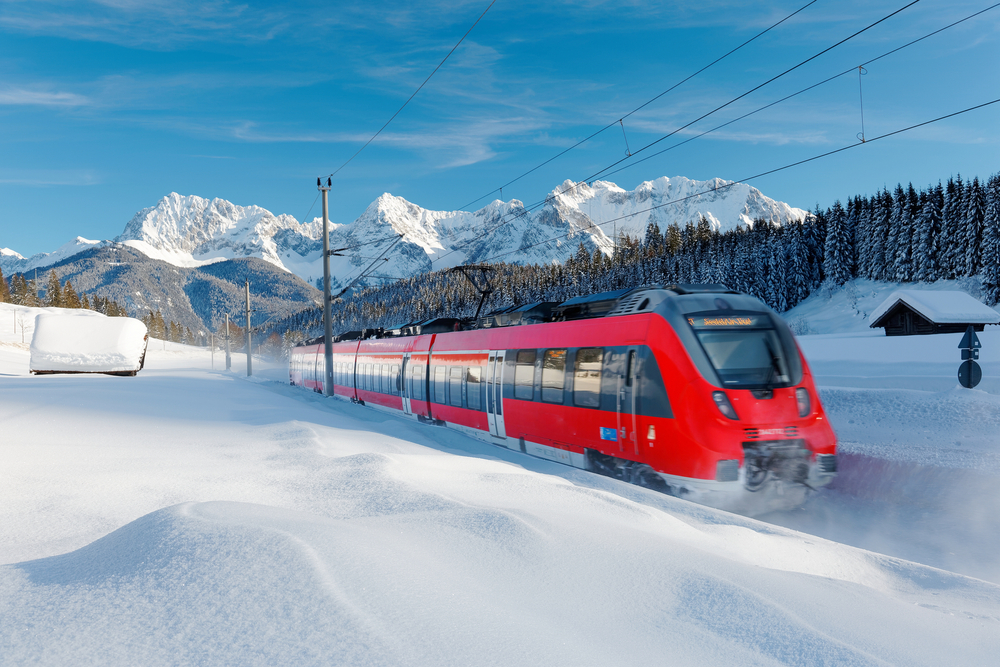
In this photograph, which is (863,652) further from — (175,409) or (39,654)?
(175,409)

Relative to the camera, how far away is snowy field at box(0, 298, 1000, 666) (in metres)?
2.55

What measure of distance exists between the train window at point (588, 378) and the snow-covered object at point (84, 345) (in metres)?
24.2

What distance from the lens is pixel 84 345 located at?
1048 inches

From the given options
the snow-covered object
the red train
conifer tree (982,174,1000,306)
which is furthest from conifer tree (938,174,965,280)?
the snow-covered object

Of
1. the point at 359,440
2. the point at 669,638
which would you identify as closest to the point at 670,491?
the point at 359,440

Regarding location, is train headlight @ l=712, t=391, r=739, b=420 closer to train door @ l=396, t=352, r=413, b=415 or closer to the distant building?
train door @ l=396, t=352, r=413, b=415

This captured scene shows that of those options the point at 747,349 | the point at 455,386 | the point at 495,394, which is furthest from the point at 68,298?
the point at 747,349

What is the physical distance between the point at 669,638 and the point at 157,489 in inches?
211

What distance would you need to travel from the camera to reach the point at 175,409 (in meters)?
13.8

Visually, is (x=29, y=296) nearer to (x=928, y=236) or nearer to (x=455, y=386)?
(x=455, y=386)

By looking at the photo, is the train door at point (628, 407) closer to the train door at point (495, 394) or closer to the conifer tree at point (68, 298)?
the train door at point (495, 394)

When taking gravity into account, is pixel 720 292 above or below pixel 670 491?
above

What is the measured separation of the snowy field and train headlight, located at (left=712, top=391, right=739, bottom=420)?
1.61 m

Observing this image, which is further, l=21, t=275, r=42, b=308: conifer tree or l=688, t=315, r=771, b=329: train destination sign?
l=21, t=275, r=42, b=308: conifer tree
